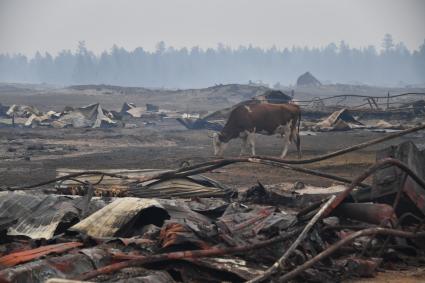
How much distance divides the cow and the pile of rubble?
1158 centimetres

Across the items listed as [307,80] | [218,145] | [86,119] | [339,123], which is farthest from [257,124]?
[307,80]

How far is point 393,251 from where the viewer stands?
279 inches

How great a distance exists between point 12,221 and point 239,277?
3222mm

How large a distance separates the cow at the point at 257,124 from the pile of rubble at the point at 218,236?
11.6 meters

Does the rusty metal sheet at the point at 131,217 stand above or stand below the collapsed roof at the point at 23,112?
above

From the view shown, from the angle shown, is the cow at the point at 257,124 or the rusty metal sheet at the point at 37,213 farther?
the cow at the point at 257,124

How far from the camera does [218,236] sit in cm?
626

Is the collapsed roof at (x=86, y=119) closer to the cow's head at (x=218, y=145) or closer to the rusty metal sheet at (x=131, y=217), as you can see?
the cow's head at (x=218, y=145)

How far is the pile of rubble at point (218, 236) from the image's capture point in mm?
5402

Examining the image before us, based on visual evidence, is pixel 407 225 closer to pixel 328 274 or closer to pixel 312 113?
pixel 328 274

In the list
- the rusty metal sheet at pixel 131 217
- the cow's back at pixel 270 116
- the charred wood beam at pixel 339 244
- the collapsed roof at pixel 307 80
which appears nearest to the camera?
the charred wood beam at pixel 339 244

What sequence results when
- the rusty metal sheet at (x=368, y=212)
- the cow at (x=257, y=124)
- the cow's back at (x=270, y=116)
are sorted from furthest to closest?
the cow's back at (x=270, y=116) → the cow at (x=257, y=124) → the rusty metal sheet at (x=368, y=212)

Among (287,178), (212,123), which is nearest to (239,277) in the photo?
(287,178)

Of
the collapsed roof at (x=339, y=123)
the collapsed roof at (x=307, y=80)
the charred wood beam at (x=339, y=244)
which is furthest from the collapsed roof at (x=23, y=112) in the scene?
the collapsed roof at (x=307, y=80)
